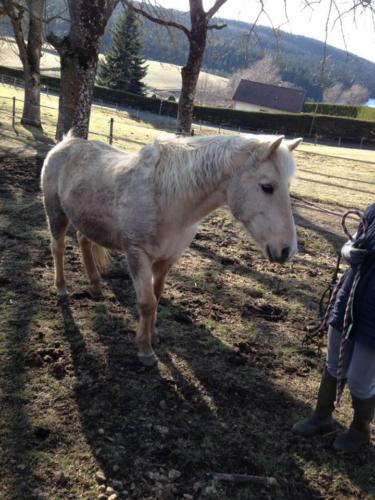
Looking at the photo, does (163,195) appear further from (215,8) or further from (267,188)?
(215,8)

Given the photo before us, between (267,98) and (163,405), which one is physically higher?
(267,98)

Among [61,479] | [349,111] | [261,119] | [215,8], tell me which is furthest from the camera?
[349,111]

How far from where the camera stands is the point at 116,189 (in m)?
3.34

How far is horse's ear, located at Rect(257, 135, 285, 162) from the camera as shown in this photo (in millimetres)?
2576

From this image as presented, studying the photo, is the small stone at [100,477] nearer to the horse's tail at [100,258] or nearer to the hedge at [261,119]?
the horse's tail at [100,258]

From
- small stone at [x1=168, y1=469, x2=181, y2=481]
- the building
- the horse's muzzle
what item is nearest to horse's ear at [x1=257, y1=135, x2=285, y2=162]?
the horse's muzzle

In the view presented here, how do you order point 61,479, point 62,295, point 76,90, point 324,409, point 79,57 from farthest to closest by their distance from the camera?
point 76,90 → point 79,57 → point 62,295 → point 324,409 → point 61,479

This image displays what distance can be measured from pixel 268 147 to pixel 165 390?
6.29 feet

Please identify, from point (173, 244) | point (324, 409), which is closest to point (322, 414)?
point (324, 409)

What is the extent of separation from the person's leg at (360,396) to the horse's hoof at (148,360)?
4.76 feet

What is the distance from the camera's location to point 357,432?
2645 millimetres

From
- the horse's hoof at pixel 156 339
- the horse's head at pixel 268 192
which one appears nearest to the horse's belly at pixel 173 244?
the horse's head at pixel 268 192

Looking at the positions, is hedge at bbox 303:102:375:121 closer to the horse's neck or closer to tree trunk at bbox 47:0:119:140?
tree trunk at bbox 47:0:119:140

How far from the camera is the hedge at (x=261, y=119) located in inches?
1566
